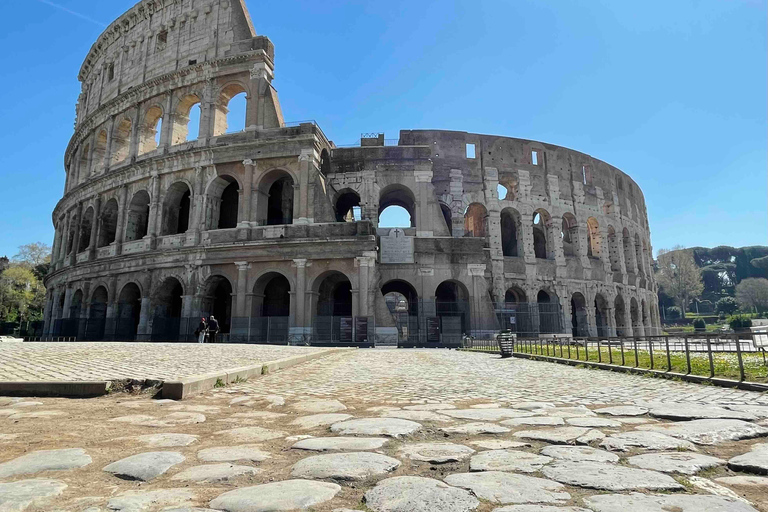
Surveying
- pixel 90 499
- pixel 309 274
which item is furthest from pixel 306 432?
pixel 309 274

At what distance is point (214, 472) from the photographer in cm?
225

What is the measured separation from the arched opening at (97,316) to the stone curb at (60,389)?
2170cm

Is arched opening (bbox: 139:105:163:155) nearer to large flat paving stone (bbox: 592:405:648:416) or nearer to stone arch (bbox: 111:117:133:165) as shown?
stone arch (bbox: 111:117:133:165)

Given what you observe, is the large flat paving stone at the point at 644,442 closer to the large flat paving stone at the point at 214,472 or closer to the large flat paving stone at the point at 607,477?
the large flat paving stone at the point at 607,477

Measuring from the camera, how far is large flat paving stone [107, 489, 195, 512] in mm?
Answer: 1771

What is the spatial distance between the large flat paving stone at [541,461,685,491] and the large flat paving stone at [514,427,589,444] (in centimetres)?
53

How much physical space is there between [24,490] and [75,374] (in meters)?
4.76

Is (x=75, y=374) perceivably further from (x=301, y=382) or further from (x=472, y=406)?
(x=472, y=406)

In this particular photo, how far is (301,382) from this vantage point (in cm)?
630

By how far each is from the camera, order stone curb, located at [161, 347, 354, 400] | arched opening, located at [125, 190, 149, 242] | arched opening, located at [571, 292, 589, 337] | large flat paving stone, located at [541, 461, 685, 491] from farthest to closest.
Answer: arched opening, located at [571, 292, 589, 337] < arched opening, located at [125, 190, 149, 242] < stone curb, located at [161, 347, 354, 400] < large flat paving stone, located at [541, 461, 685, 491]

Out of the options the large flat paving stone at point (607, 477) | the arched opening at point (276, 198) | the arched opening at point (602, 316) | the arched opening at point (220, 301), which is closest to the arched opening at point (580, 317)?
the arched opening at point (602, 316)

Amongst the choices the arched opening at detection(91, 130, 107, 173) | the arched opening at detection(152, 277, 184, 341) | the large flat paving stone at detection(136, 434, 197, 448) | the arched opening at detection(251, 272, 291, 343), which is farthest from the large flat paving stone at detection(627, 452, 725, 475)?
the arched opening at detection(91, 130, 107, 173)

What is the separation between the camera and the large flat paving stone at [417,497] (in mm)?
1787

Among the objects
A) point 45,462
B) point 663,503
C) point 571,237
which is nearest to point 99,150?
point 571,237
